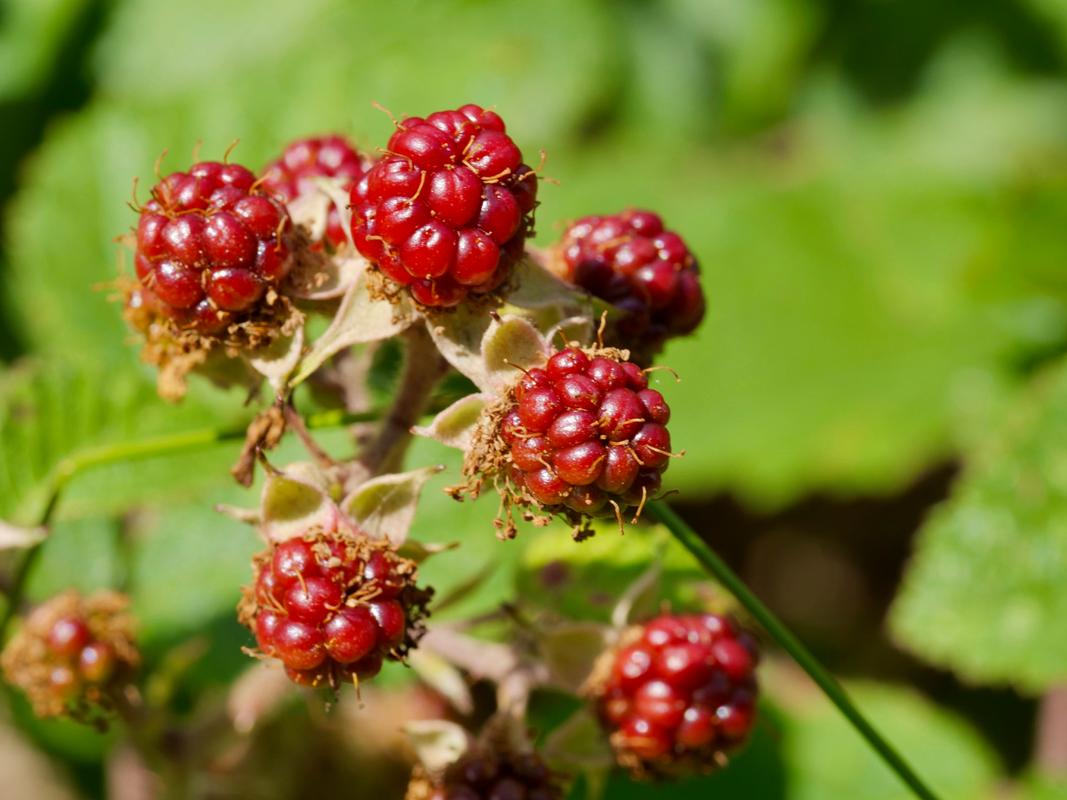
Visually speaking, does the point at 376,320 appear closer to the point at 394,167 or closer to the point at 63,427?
the point at 394,167

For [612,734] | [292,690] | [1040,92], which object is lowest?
[292,690]

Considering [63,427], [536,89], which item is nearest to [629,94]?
[536,89]

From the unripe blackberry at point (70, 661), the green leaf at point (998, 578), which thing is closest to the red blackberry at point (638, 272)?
the unripe blackberry at point (70, 661)

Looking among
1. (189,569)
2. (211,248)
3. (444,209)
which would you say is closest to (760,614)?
(444,209)

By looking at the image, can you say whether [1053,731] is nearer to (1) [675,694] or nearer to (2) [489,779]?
(1) [675,694]

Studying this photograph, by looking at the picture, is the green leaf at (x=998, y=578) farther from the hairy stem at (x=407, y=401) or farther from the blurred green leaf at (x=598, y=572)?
the hairy stem at (x=407, y=401)

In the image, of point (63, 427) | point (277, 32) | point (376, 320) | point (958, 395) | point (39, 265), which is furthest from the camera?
point (277, 32)
